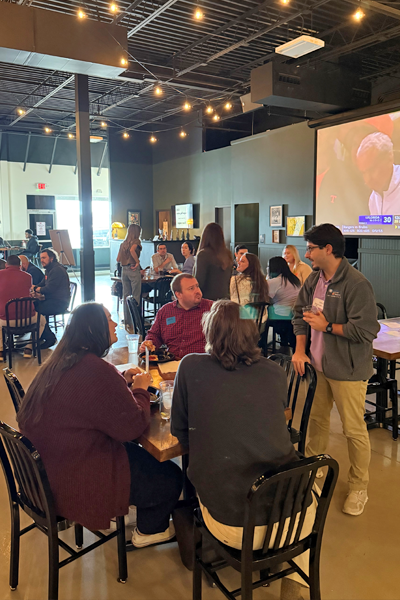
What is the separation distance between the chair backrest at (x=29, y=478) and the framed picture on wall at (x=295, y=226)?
756cm

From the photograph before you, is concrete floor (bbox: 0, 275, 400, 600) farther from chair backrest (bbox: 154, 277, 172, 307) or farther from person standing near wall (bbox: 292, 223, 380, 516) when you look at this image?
chair backrest (bbox: 154, 277, 172, 307)

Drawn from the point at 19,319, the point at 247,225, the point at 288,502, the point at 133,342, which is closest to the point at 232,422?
the point at 288,502

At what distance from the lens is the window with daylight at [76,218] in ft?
49.0

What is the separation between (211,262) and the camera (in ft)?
14.3

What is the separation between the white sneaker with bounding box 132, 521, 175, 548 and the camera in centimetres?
220

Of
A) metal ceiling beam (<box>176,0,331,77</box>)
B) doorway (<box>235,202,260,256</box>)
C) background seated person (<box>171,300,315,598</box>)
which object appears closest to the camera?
background seated person (<box>171,300,315,598</box>)

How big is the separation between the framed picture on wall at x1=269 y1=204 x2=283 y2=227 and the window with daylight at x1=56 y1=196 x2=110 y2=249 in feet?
23.6

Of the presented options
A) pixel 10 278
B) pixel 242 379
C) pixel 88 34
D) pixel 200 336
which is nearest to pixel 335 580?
pixel 242 379

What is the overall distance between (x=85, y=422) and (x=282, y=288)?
340cm

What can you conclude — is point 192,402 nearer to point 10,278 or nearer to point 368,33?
point 10,278

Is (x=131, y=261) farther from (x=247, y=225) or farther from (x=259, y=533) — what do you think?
(x=259, y=533)

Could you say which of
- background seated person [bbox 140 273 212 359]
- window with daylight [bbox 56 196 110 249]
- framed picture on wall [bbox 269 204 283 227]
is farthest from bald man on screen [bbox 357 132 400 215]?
window with daylight [bbox 56 196 110 249]

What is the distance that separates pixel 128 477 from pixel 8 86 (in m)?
9.87

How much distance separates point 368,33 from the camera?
6707 mm
